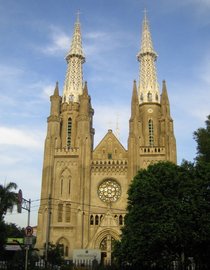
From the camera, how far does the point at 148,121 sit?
191ft

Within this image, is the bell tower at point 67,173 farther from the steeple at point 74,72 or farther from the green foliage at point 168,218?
the green foliage at point 168,218

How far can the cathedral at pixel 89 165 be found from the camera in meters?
50.7

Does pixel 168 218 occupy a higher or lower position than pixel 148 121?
lower

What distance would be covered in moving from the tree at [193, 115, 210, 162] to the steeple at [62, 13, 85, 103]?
2794 cm

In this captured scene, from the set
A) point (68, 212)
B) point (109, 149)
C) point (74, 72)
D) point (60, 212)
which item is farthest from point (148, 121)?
point (60, 212)

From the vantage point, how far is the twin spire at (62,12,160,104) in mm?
61000

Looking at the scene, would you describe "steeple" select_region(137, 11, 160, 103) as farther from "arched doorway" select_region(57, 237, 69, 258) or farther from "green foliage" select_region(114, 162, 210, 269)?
"green foliage" select_region(114, 162, 210, 269)

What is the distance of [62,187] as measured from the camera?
53594mm

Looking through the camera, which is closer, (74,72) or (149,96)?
(149,96)

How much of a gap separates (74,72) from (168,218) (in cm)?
3964

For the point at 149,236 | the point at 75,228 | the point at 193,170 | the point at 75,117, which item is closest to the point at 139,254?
the point at 149,236

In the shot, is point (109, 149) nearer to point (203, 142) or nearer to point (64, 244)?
point (64, 244)

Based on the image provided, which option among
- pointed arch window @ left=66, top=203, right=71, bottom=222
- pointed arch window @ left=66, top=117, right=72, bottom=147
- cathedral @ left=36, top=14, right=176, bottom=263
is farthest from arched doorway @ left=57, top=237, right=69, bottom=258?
pointed arch window @ left=66, top=117, right=72, bottom=147

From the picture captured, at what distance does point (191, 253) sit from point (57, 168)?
28570 mm
